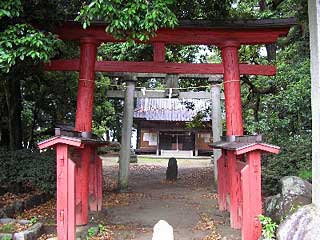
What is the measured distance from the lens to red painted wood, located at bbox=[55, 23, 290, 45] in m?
9.15

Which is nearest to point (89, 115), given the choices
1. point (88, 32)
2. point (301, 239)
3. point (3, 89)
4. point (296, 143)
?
point (88, 32)

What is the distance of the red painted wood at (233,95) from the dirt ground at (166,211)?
229 centimetres

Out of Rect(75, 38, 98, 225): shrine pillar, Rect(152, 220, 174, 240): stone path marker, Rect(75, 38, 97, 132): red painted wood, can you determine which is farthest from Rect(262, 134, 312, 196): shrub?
Rect(152, 220, 174, 240): stone path marker

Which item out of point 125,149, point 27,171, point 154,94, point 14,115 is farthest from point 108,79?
point 27,171

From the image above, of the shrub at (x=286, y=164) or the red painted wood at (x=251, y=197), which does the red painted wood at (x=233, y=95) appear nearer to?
the red painted wood at (x=251, y=197)

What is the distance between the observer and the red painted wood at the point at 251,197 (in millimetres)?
6922

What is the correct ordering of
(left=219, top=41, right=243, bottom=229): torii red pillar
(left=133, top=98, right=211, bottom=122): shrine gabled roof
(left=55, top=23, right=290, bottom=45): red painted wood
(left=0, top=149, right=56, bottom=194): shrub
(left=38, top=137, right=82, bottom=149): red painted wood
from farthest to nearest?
(left=133, top=98, right=211, bottom=122): shrine gabled roof → (left=0, top=149, right=56, bottom=194): shrub → (left=55, top=23, right=290, bottom=45): red painted wood → (left=219, top=41, right=243, bottom=229): torii red pillar → (left=38, top=137, right=82, bottom=149): red painted wood

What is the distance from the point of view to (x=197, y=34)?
9445mm

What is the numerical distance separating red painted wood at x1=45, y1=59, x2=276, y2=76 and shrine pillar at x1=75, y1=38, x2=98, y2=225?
0.48 m

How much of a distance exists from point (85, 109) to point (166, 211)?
3840 millimetres

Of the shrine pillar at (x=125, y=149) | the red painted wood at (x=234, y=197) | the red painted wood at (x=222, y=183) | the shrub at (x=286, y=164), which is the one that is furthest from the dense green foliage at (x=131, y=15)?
the shrine pillar at (x=125, y=149)

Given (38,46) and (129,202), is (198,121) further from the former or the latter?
(38,46)

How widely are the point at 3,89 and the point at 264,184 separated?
8294 millimetres

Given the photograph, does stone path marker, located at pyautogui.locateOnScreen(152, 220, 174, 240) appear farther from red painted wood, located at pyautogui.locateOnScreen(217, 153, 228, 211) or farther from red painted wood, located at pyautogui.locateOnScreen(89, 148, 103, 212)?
red painted wood, located at pyautogui.locateOnScreen(217, 153, 228, 211)
